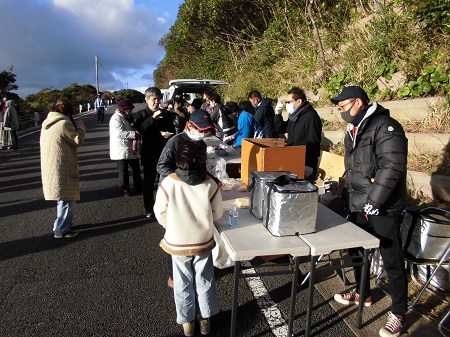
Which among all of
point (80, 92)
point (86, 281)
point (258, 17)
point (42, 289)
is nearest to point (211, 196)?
point (86, 281)

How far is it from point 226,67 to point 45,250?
54.8 ft

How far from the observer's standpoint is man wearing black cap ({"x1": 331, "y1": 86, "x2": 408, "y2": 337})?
2602mm

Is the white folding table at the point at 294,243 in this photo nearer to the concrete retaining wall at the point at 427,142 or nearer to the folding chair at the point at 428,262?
the folding chair at the point at 428,262

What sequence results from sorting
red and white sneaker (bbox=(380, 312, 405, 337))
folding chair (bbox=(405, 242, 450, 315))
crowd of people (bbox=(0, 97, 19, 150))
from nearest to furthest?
→ red and white sneaker (bbox=(380, 312, 405, 337))
folding chair (bbox=(405, 242, 450, 315))
crowd of people (bbox=(0, 97, 19, 150))

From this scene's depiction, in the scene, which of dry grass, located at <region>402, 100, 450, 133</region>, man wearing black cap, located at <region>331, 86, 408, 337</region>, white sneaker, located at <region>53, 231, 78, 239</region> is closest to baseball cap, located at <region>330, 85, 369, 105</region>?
man wearing black cap, located at <region>331, 86, 408, 337</region>

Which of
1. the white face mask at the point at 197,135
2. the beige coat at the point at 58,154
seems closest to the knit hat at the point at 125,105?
the beige coat at the point at 58,154

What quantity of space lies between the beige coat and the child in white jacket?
2.40m

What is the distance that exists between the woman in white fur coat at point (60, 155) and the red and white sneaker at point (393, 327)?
3.90 meters

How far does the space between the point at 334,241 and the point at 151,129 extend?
340 cm

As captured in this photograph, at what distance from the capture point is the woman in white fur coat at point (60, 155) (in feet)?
14.4

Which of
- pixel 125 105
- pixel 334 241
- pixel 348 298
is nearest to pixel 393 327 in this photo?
pixel 348 298

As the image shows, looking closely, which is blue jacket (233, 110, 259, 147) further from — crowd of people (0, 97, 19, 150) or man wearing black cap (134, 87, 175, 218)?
crowd of people (0, 97, 19, 150)

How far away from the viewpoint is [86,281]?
142 inches

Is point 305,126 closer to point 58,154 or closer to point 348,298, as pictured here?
point 348,298
